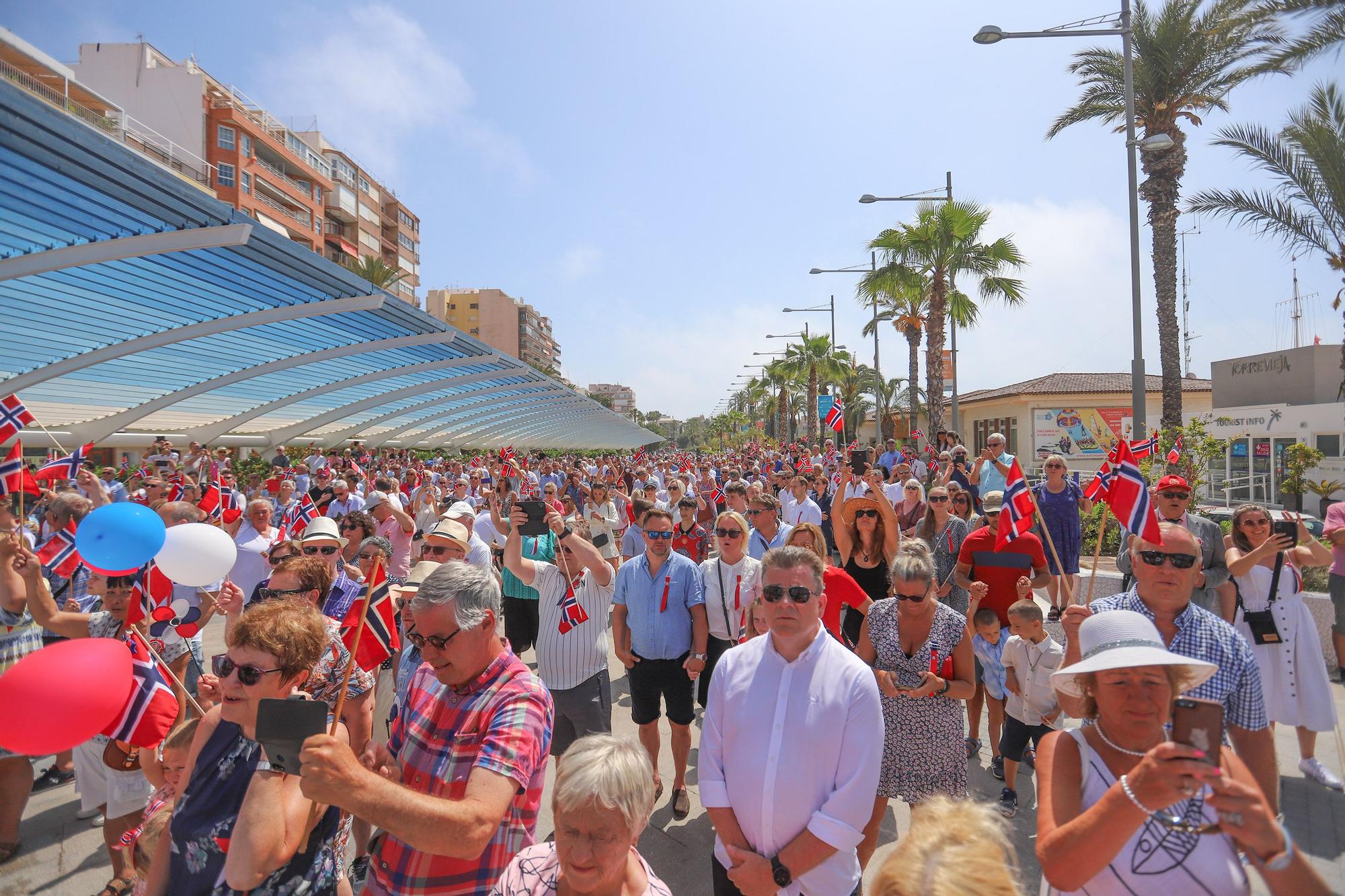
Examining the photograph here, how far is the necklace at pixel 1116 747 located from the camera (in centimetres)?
184

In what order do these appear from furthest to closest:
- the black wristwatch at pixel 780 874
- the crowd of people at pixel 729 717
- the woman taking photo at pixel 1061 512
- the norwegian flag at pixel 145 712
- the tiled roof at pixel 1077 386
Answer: the tiled roof at pixel 1077 386, the woman taking photo at pixel 1061 512, the norwegian flag at pixel 145 712, the black wristwatch at pixel 780 874, the crowd of people at pixel 729 717

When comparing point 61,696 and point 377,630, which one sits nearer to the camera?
point 61,696

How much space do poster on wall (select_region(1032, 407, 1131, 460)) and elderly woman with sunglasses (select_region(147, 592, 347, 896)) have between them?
2733cm

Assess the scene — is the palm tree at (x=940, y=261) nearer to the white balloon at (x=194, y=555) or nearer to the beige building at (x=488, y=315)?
the white balloon at (x=194, y=555)

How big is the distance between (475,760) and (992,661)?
376 centimetres

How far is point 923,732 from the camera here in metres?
3.39

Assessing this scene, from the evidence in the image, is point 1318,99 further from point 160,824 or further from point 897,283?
point 160,824

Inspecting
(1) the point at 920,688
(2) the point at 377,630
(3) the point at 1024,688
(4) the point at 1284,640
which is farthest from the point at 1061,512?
(2) the point at 377,630

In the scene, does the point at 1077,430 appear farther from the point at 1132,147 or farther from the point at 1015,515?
the point at 1015,515

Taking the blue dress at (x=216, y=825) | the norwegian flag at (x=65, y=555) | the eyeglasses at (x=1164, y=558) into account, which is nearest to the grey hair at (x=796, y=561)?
the eyeglasses at (x=1164, y=558)

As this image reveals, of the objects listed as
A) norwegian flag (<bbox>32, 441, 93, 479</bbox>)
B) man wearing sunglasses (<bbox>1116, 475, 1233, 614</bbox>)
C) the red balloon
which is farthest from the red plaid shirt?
norwegian flag (<bbox>32, 441, 93, 479</bbox>)

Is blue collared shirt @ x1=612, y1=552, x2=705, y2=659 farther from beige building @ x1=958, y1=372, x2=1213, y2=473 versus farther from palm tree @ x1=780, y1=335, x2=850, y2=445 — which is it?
palm tree @ x1=780, y1=335, x2=850, y2=445

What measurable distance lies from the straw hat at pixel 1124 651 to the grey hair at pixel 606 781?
3.84ft

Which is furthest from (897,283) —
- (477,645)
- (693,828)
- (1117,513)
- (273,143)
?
(273,143)
